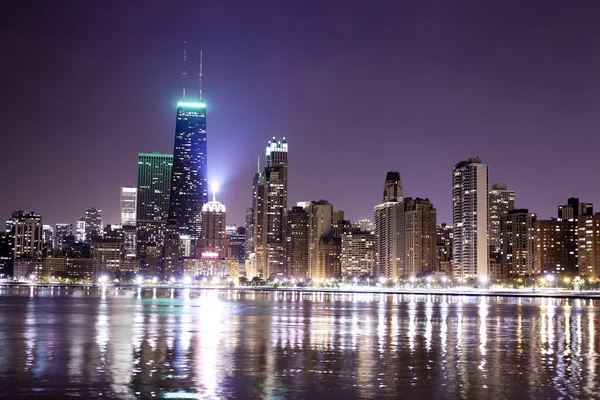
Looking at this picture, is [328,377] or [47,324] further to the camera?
[47,324]

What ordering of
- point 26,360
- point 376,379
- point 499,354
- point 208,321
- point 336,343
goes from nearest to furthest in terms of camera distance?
point 376,379, point 26,360, point 499,354, point 336,343, point 208,321

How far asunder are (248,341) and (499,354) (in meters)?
16.9

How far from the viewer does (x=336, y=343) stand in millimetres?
54312

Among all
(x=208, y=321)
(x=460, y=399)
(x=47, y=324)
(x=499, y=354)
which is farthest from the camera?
(x=208, y=321)

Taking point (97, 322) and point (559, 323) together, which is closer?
point (97, 322)

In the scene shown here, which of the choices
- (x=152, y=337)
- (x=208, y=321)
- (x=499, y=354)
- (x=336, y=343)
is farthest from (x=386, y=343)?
(x=208, y=321)

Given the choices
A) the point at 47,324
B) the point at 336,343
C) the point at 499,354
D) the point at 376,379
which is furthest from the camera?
the point at 47,324

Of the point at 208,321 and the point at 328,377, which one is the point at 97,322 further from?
the point at 328,377

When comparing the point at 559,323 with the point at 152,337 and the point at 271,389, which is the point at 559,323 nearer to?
the point at 152,337

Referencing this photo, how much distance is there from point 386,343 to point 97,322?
32732mm

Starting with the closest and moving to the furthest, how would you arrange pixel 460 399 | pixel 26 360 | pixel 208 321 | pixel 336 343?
pixel 460 399 < pixel 26 360 < pixel 336 343 < pixel 208 321

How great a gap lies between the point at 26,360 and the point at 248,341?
661 inches

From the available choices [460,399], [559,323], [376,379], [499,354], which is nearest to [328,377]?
[376,379]

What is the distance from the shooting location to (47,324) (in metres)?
74.0
